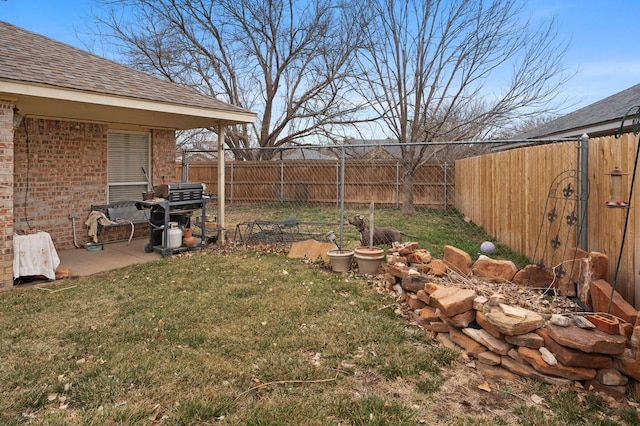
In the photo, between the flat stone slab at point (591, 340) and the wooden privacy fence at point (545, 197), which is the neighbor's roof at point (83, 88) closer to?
the wooden privacy fence at point (545, 197)

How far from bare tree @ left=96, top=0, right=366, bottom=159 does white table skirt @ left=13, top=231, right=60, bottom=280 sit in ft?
34.8

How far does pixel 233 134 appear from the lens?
17.5 meters

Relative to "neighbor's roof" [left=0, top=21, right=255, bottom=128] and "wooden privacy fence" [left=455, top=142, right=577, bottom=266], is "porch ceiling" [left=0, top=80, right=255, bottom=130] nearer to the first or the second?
"neighbor's roof" [left=0, top=21, right=255, bottom=128]

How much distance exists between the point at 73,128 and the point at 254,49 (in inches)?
434

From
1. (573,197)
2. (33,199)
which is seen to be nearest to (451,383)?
(573,197)

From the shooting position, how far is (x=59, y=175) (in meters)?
7.27

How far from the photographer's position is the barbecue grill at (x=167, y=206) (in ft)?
22.8

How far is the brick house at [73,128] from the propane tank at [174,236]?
1.95m

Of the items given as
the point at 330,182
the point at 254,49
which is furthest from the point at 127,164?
the point at 254,49

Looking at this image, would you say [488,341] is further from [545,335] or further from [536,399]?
[536,399]

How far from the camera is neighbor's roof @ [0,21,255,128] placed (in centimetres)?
523

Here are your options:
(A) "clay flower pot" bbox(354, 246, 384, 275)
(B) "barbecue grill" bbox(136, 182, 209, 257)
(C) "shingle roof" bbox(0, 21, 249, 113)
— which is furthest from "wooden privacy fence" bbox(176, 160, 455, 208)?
(A) "clay flower pot" bbox(354, 246, 384, 275)

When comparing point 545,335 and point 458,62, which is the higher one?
point 458,62

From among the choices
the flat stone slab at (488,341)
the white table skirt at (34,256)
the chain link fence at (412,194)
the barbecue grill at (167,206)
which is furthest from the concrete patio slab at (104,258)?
the flat stone slab at (488,341)
